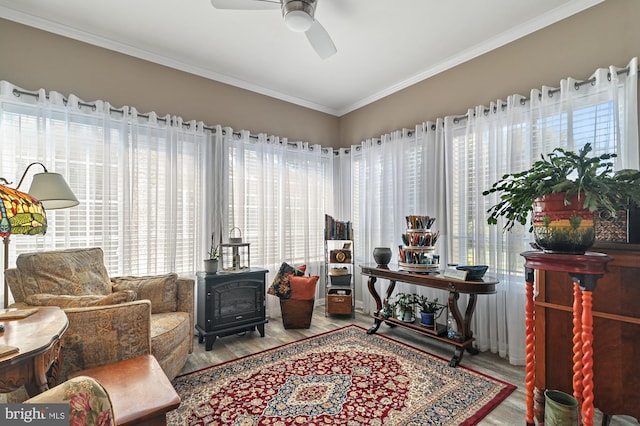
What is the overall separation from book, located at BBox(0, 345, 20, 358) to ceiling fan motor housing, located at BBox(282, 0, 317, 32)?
226 centimetres

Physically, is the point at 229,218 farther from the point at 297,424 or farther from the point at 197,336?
the point at 297,424

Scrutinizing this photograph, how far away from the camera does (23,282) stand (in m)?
2.13

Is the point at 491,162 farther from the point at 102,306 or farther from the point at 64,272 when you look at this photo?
the point at 64,272

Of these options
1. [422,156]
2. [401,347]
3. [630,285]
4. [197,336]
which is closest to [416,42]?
[422,156]

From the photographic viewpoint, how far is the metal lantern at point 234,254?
334cm


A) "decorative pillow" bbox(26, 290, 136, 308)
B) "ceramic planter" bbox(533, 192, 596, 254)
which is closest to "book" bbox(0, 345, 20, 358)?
"decorative pillow" bbox(26, 290, 136, 308)

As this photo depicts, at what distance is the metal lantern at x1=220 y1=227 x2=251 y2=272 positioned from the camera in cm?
334

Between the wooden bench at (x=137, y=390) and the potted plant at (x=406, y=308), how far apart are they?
230 centimetres

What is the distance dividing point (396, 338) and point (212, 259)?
2061mm

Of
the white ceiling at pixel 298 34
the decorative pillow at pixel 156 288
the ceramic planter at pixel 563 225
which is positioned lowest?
the decorative pillow at pixel 156 288

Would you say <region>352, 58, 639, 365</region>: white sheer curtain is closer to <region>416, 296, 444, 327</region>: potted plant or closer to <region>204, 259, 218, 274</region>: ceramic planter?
<region>416, 296, 444, 327</region>: potted plant

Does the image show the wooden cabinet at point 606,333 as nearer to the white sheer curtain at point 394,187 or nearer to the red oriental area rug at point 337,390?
the red oriental area rug at point 337,390
